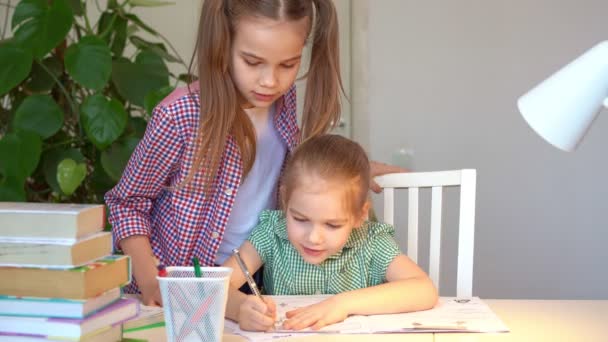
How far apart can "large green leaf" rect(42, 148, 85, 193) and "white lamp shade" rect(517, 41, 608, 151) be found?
1.61 metres

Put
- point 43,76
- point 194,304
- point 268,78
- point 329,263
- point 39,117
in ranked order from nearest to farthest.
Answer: point 194,304, point 268,78, point 329,263, point 39,117, point 43,76

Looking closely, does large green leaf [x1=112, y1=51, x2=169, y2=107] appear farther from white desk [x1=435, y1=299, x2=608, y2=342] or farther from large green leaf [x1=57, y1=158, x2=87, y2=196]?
white desk [x1=435, y1=299, x2=608, y2=342]

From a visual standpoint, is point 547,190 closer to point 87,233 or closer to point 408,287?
point 408,287

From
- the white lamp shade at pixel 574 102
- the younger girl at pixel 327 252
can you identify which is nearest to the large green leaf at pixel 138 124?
the younger girl at pixel 327 252

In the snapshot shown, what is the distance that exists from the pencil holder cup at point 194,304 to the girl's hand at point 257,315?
16cm

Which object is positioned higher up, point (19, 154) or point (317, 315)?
point (19, 154)

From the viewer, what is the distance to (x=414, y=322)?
129cm

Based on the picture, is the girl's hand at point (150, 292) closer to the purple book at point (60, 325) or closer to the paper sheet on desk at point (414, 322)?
the paper sheet on desk at point (414, 322)

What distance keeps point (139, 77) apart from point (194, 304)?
137cm

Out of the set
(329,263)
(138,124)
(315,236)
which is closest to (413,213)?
(329,263)

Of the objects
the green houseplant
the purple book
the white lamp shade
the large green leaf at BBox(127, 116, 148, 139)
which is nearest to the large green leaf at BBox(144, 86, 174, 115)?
the green houseplant

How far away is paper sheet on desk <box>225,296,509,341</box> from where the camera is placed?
1246 mm

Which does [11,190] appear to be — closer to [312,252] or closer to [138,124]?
[138,124]

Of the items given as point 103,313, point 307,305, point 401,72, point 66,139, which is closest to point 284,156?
point 307,305
